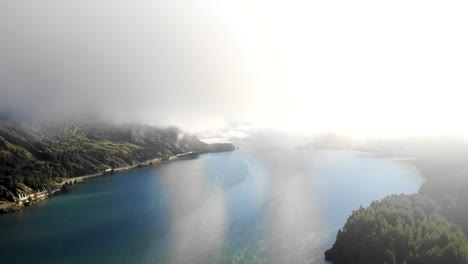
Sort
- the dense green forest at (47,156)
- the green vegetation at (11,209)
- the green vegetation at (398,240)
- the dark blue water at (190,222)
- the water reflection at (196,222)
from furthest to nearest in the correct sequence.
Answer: the dense green forest at (47,156) → the green vegetation at (11,209) → the dark blue water at (190,222) → the water reflection at (196,222) → the green vegetation at (398,240)

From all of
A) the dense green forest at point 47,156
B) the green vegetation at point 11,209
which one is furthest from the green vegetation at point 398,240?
the dense green forest at point 47,156

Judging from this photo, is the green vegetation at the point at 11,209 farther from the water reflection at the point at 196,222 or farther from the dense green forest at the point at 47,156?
the water reflection at the point at 196,222

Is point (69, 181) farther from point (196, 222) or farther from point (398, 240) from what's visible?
point (398, 240)

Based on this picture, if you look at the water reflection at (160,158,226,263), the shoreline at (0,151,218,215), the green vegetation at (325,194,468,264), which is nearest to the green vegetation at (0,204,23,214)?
the shoreline at (0,151,218,215)

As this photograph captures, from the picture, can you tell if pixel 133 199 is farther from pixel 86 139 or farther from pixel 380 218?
pixel 86 139

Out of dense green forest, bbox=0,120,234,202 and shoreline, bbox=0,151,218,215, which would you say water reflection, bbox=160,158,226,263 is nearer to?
shoreline, bbox=0,151,218,215
